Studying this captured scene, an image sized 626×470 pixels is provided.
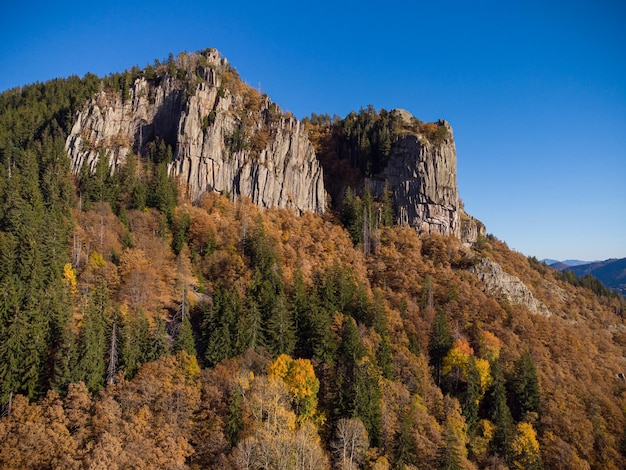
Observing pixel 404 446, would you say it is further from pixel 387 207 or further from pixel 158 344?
pixel 387 207

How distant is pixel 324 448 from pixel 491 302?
47926 millimetres

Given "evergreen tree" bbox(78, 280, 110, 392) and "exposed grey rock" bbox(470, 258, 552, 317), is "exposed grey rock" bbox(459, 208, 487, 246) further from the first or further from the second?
"evergreen tree" bbox(78, 280, 110, 392)

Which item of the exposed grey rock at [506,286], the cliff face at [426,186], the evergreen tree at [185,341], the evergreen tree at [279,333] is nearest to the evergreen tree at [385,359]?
the evergreen tree at [279,333]

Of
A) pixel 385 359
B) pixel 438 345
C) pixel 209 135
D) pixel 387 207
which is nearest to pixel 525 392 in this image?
pixel 438 345

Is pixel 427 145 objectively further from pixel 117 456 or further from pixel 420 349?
pixel 117 456

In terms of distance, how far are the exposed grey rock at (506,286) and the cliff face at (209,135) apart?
139 ft

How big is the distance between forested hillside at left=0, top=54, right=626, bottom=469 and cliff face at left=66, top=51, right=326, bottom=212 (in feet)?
17.6

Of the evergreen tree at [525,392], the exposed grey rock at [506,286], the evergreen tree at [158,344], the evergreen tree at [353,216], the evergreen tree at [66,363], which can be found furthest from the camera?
the evergreen tree at [353,216]

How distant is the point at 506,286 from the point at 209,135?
75.9 meters

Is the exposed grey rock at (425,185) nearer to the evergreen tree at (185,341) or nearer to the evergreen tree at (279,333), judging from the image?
the evergreen tree at (279,333)

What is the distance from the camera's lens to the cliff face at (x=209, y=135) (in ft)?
302

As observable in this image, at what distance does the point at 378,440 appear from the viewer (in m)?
46.7

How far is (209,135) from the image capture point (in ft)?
314

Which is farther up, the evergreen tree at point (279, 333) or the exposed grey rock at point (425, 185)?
the exposed grey rock at point (425, 185)
